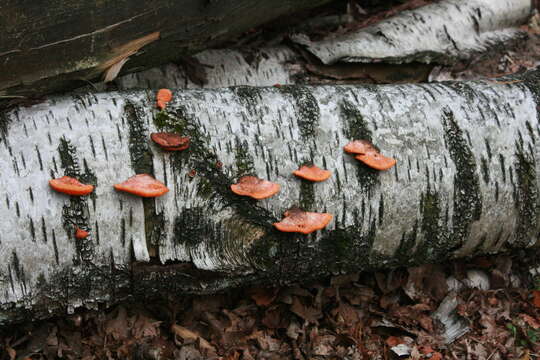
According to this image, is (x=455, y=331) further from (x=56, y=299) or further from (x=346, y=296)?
(x=56, y=299)

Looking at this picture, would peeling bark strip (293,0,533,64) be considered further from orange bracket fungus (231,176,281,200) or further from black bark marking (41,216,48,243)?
black bark marking (41,216,48,243)

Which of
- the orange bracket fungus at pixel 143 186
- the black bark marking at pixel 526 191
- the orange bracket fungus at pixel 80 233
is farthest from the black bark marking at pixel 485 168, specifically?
the orange bracket fungus at pixel 80 233

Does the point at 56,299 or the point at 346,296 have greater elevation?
the point at 56,299

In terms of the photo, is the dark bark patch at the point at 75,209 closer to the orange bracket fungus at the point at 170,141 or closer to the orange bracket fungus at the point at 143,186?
the orange bracket fungus at the point at 143,186

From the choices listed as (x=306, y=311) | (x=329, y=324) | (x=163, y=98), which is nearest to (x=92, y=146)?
(x=163, y=98)

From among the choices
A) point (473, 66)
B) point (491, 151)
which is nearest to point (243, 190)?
point (491, 151)

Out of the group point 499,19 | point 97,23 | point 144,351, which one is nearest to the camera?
point 97,23

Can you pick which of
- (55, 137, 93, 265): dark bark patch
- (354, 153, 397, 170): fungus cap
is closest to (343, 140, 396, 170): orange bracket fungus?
(354, 153, 397, 170): fungus cap
